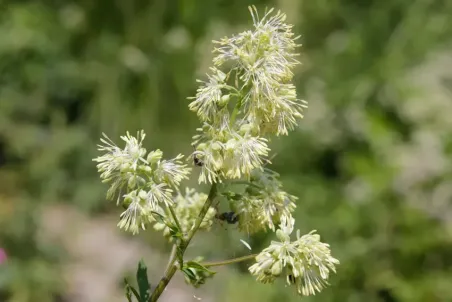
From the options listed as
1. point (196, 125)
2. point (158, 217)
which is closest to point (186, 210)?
point (158, 217)

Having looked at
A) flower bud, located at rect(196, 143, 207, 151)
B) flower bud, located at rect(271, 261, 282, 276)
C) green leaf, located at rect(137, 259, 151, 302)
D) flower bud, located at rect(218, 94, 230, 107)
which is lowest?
green leaf, located at rect(137, 259, 151, 302)

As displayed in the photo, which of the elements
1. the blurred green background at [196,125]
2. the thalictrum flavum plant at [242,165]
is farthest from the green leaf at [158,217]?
the blurred green background at [196,125]

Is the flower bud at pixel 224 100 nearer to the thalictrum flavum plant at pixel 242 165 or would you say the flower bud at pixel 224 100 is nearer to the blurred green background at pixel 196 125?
the thalictrum flavum plant at pixel 242 165

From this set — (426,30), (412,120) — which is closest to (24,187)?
(412,120)

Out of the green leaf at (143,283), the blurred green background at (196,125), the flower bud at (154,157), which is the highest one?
the blurred green background at (196,125)

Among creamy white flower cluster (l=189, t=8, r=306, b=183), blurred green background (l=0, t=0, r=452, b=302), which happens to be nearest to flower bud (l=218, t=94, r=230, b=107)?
creamy white flower cluster (l=189, t=8, r=306, b=183)

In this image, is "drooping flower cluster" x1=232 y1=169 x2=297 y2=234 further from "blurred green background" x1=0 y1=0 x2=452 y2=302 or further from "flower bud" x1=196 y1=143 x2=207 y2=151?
"blurred green background" x1=0 y1=0 x2=452 y2=302

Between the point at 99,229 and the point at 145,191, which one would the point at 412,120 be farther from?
the point at 145,191
